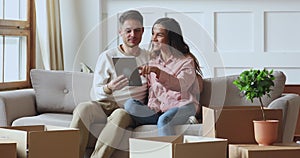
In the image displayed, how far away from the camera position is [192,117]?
3.38m

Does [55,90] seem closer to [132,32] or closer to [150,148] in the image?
[132,32]

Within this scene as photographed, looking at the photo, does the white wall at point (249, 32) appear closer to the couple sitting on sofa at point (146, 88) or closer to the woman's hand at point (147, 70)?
the couple sitting on sofa at point (146, 88)

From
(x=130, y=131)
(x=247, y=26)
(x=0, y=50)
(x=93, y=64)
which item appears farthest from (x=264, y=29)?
(x=0, y=50)

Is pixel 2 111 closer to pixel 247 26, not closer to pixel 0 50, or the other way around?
pixel 0 50

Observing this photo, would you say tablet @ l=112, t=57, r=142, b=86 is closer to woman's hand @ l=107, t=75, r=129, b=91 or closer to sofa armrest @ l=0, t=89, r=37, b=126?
woman's hand @ l=107, t=75, r=129, b=91

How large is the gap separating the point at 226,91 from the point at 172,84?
2.04ft

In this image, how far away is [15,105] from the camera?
3.84m

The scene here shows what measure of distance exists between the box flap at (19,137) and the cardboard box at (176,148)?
1.38 feet

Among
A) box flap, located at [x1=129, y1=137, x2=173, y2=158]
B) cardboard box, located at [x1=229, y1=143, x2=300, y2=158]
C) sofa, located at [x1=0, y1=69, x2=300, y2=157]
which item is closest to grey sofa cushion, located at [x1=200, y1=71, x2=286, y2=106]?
sofa, located at [x1=0, y1=69, x2=300, y2=157]

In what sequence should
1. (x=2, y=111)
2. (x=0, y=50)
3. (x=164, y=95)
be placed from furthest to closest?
1. (x=0, y=50)
2. (x=2, y=111)
3. (x=164, y=95)

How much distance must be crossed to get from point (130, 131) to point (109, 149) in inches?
6.5

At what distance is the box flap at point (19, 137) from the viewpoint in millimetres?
2359

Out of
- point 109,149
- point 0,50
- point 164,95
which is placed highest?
point 0,50

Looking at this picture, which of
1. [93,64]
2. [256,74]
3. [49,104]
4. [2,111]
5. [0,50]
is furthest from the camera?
[93,64]
